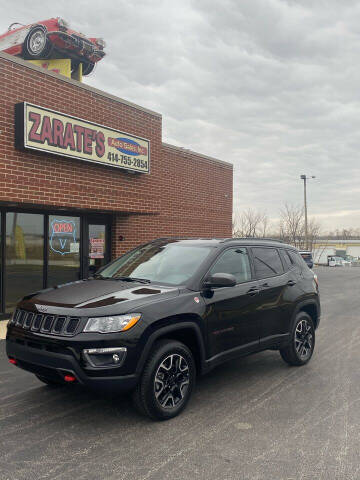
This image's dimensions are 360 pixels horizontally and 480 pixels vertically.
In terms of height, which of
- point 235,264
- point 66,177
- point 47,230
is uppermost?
point 66,177

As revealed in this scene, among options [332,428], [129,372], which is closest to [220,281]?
[129,372]

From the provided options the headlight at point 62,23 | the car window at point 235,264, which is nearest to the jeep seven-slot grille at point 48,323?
the car window at point 235,264

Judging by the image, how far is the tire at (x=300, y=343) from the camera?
19.6 feet

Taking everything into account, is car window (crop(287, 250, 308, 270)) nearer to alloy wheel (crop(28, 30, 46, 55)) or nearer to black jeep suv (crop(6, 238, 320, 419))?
black jeep suv (crop(6, 238, 320, 419))

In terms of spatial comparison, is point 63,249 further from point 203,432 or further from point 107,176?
point 203,432

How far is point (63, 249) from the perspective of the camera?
Result: 1105cm

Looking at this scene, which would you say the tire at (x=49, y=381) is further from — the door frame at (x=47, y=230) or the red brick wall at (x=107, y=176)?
the door frame at (x=47, y=230)

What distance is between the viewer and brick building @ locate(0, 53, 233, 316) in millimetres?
8623

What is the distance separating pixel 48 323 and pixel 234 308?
6.77ft

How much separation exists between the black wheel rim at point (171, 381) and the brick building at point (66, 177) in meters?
5.62

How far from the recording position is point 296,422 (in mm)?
4191

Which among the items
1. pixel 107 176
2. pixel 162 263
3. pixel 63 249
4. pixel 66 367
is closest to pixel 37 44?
pixel 107 176

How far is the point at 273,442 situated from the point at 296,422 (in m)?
0.53

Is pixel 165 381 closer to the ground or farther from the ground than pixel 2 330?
farther from the ground
